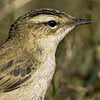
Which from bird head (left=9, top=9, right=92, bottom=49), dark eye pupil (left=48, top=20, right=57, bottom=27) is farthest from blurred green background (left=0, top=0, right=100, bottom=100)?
dark eye pupil (left=48, top=20, right=57, bottom=27)

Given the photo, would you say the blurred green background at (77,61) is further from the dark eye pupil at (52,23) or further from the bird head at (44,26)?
the dark eye pupil at (52,23)

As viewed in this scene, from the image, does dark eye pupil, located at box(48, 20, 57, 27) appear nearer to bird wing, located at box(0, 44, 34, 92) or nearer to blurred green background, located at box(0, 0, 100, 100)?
bird wing, located at box(0, 44, 34, 92)

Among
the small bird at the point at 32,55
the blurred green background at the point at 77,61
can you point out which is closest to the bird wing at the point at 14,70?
the small bird at the point at 32,55

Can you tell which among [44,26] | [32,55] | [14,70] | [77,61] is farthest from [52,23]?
[77,61]

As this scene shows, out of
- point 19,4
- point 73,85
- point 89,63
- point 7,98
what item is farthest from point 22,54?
point 19,4

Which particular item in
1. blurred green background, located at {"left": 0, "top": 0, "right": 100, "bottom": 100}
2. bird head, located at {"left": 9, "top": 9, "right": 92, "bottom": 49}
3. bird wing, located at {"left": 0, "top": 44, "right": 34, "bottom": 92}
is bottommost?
blurred green background, located at {"left": 0, "top": 0, "right": 100, "bottom": 100}

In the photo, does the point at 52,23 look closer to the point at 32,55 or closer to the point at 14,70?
the point at 32,55

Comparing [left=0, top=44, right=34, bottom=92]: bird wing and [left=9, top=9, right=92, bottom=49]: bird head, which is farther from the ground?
[left=9, top=9, right=92, bottom=49]: bird head
